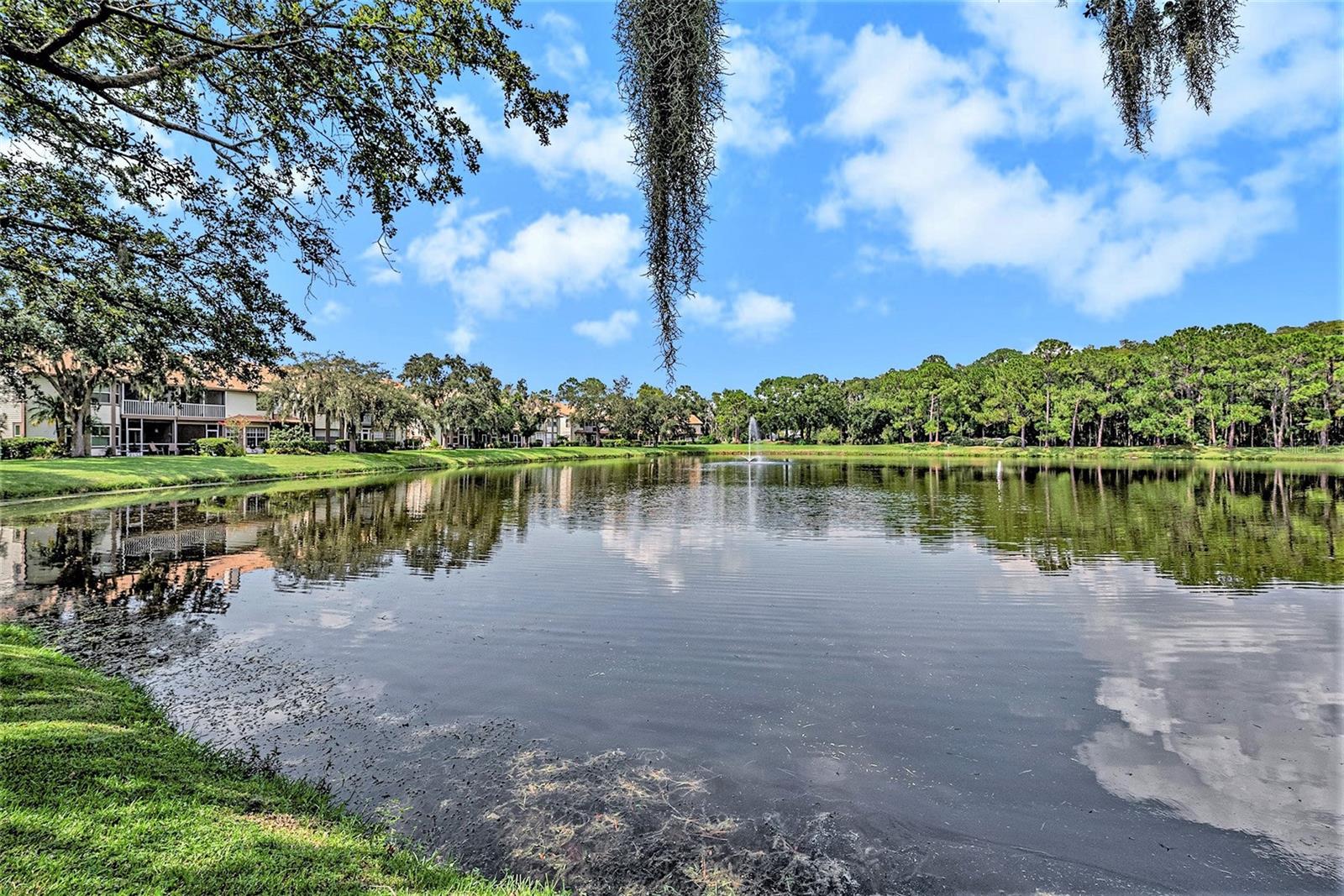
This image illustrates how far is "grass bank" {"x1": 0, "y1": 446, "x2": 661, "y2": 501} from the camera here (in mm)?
26156

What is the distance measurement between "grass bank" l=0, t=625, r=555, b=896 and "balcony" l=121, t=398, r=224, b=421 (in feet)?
165

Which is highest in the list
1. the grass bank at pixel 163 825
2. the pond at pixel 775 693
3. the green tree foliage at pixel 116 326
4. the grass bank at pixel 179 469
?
the green tree foliage at pixel 116 326

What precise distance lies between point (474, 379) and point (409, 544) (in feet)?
179

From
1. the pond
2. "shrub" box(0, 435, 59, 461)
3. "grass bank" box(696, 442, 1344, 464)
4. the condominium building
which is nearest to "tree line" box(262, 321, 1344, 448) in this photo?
"grass bank" box(696, 442, 1344, 464)

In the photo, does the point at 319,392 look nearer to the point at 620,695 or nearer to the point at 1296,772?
the point at 620,695

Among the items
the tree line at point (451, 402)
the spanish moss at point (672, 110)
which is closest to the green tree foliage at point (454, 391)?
the tree line at point (451, 402)

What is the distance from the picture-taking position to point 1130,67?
2.62 m

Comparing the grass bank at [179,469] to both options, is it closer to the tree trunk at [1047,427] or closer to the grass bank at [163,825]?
the grass bank at [163,825]

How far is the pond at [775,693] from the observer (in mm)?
4371

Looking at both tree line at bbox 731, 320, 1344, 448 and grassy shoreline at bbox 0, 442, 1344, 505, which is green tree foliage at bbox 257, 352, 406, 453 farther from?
tree line at bbox 731, 320, 1344, 448

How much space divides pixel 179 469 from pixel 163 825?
37761 millimetres

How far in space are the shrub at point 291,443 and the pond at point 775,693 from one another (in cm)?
3473

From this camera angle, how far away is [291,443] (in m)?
48.5

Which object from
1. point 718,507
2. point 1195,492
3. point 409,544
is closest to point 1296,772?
point 409,544
